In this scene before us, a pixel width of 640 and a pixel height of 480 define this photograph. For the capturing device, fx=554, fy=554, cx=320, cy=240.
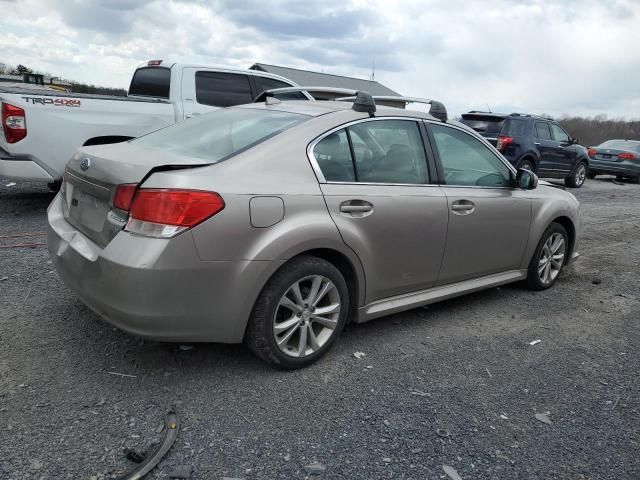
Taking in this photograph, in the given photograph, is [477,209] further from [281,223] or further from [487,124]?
[487,124]

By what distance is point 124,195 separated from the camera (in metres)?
2.88

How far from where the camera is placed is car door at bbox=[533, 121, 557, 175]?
13.8m

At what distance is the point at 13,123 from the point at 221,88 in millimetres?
2988

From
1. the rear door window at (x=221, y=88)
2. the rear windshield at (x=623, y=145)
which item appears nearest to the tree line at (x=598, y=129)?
the rear windshield at (x=623, y=145)

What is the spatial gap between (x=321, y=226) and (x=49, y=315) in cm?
204

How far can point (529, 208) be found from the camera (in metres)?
4.69

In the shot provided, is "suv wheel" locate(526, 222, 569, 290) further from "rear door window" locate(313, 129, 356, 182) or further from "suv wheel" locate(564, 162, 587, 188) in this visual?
"suv wheel" locate(564, 162, 587, 188)

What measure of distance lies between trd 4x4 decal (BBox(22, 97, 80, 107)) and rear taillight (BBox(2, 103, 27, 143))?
0.16m

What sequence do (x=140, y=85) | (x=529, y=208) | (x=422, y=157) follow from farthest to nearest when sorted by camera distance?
1. (x=140, y=85)
2. (x=529, y=208)
3. (x=422, y=157)

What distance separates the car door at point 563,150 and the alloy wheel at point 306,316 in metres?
12.9

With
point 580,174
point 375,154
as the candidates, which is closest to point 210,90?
point 375,154

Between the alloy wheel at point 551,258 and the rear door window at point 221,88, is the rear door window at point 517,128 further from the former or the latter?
the alloy wheel at point 551,258

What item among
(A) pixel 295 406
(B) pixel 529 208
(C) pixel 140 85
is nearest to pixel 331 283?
(A) pixel 295 406

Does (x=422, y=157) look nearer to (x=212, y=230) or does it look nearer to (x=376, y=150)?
(x=376, y=150)
